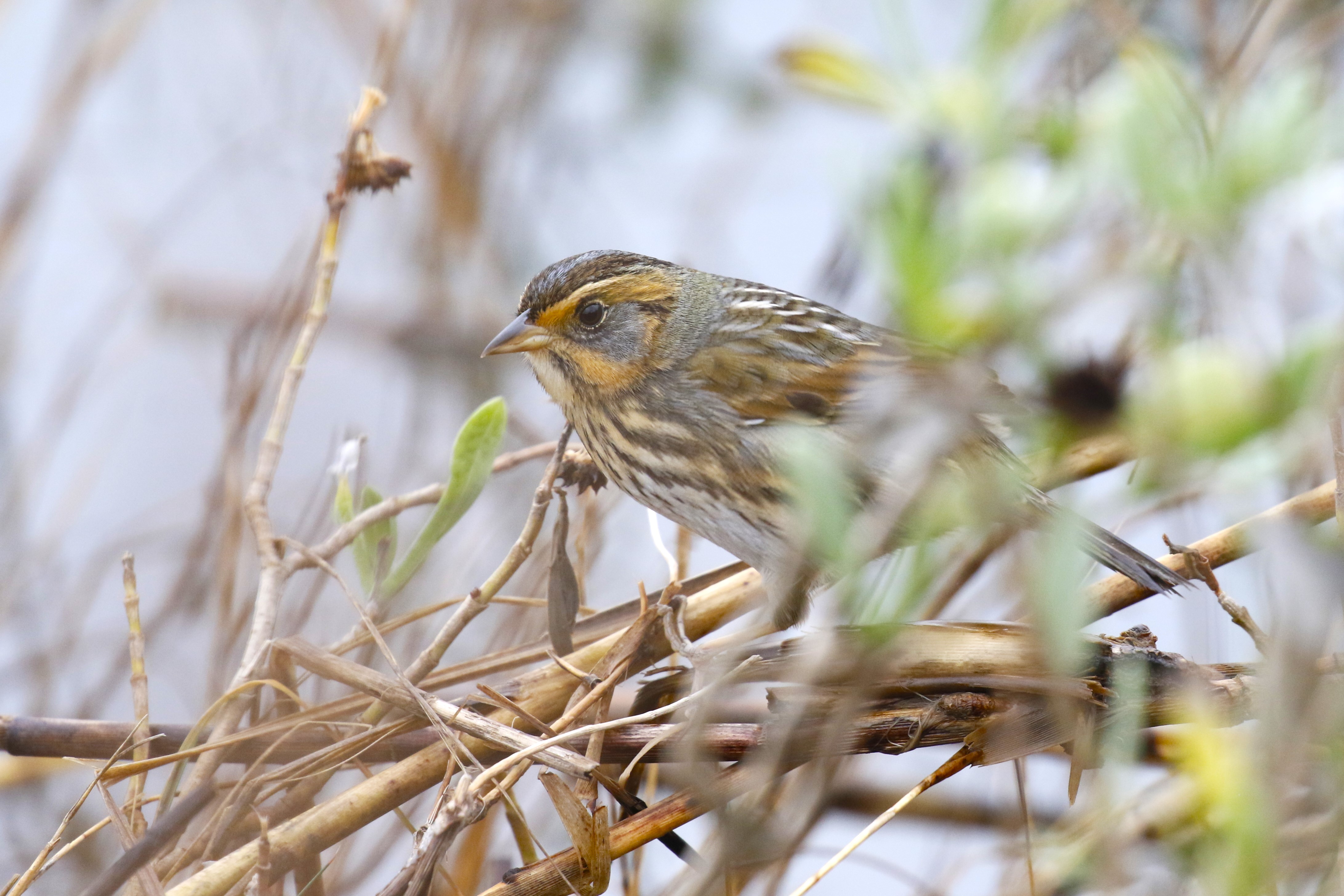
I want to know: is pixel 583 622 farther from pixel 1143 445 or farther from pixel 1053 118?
pixel 1053 118

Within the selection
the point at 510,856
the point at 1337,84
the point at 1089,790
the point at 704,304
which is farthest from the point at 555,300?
the point at 1337,84

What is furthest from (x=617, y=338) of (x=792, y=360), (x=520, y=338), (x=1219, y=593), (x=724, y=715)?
(x=1219, y=593)

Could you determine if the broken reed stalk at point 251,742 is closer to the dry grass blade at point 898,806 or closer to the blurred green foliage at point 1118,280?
the dry grass blade at point 898,806

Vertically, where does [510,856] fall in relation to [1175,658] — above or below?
below

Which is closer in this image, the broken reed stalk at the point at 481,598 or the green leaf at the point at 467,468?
the broken reed stalk at the point at 481,598

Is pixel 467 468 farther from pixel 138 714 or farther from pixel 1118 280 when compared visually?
pixel 1118 280

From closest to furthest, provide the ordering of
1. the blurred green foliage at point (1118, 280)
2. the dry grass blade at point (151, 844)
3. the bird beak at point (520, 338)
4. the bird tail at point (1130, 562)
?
the blurred green foliage at point (1118, 280), the dry grass blade at point (151, 844), the bird tail at point (1130, 562), the bird beak at point (520, 338)

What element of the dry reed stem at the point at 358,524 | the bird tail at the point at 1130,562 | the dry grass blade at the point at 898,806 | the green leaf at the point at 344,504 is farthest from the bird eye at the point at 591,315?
the dry grass blade at the point at 898,806

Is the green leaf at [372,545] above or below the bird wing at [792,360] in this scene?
below
